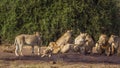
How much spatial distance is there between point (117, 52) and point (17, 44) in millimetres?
4470

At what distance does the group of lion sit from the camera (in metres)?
16.2

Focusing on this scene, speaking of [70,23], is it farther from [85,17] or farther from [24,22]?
[24,22]

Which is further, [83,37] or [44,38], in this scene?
[44,38]

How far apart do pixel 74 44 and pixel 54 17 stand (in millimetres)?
4722

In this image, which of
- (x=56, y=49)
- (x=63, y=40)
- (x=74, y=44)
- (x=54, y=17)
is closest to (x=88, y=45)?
(x=74, y=44)

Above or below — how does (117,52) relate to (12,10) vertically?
below

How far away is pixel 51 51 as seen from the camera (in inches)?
620

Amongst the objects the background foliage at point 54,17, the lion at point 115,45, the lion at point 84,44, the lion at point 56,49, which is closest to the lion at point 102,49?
the lion at point 115,45

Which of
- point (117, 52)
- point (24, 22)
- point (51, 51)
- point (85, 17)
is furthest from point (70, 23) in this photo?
point (51, 51)

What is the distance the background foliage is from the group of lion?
10.5ft

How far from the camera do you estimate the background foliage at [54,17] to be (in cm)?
2142

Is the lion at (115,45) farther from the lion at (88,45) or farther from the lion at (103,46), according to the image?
the lion at (88,45)

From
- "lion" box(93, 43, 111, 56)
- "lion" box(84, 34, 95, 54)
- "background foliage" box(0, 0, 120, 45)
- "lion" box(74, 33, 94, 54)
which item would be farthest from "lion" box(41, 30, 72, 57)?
"background foliage" box(0, 0, 120, 45)

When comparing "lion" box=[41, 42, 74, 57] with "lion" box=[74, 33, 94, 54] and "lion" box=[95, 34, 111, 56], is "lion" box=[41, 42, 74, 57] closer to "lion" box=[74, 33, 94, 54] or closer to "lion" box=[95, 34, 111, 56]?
"lion" box=[74, 33, 94, 54]
